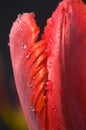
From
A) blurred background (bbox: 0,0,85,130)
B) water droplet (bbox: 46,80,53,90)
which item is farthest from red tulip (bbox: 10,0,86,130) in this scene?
blurred background (bbox: 0,0,85,130)

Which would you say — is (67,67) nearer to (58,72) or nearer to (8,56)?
(58,72)

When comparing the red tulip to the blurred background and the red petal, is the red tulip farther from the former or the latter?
the blurred background

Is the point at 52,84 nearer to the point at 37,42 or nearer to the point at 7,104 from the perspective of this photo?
the point at 37,42

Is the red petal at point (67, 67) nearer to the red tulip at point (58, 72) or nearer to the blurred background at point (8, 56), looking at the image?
the red tulip at point (58, 72)

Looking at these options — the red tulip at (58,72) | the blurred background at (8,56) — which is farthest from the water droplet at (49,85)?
the blurred background at (8,56)

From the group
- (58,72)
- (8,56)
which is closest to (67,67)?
(58,72)

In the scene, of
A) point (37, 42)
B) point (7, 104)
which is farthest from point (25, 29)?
point (7, 104)
